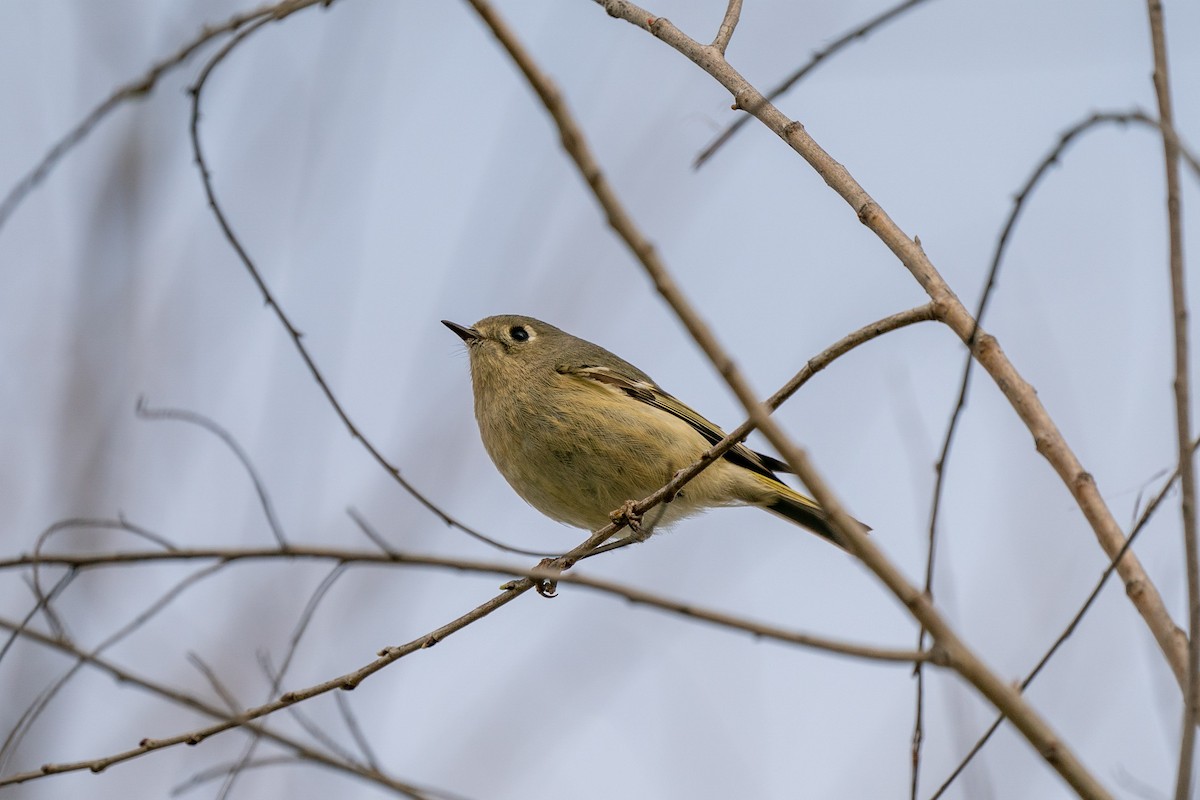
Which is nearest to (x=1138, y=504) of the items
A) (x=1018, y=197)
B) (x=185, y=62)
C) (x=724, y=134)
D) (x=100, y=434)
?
(x=1018, y=197)

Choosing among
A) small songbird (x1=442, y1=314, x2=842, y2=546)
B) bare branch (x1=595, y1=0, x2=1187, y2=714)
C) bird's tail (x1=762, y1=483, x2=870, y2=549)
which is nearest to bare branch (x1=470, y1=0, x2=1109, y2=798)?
bare branch (x1=595, y1=0, x2=1187, y2=714)

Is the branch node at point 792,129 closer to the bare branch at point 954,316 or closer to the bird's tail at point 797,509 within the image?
the bare branch at point 954,316

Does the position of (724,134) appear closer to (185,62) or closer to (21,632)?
(185,62)

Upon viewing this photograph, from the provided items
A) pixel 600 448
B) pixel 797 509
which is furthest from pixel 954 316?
pixel 797 509

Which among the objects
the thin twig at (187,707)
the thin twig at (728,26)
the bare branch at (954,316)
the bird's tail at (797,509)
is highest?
the thin twig at (728,26)

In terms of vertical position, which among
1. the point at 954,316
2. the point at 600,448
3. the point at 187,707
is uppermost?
the point at 600,448

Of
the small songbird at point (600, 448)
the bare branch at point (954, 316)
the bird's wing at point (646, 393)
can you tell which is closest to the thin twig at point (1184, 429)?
the bare branch at point (954, 316)

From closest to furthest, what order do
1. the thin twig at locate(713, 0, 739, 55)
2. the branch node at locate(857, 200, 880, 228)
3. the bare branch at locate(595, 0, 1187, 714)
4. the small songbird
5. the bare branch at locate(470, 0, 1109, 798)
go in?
the bare branch at locate(470, 0, 1109, 798) → the bare branch at locate(595, 0, 1187, 714) → the branch node at locate(857, 200, 880, 228) → the thin twig at locate(713, 0, 739, 55) → the small songbird

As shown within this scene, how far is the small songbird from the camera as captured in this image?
3514 mm

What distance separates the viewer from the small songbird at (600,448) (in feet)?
11.5

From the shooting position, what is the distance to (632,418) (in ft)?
11.9

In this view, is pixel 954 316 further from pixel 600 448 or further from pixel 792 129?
pixel 600 448

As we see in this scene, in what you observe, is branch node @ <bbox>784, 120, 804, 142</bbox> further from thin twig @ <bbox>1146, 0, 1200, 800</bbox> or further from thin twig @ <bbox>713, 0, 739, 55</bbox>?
thin twig @ <bbox>1146, 0, 1200, 800</bbox>

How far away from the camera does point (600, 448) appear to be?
11.5 ft
